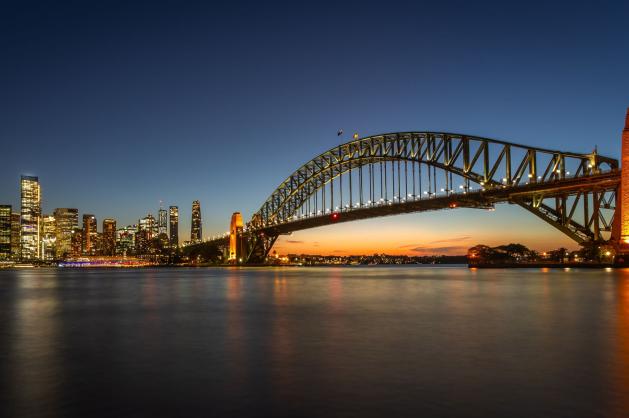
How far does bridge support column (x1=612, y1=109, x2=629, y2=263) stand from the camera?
47531 millimetres

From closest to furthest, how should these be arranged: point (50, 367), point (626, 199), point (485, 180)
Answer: point (50, 367)
point (626, 199)
point (485, 180)

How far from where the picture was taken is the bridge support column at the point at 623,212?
4753 centimetres

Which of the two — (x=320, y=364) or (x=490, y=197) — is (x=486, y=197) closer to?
(x=490, y=197)

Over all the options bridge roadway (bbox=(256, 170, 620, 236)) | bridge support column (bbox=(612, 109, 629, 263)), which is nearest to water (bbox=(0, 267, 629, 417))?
bridge support column (bbox=(612, 109, 629, 263))

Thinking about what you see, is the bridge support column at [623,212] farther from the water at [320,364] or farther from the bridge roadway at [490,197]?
the water at [320,364]

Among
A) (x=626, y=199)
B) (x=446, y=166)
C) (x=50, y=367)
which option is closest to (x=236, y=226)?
(x=446, y=166)

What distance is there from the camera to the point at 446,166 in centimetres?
6706

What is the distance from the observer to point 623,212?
4772cm

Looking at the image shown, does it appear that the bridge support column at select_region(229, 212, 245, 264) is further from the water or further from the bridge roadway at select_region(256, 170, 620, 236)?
the water

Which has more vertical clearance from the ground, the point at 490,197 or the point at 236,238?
the point at 490,197

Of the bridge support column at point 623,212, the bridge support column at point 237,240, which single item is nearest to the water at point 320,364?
the bridge support column at point 623,212

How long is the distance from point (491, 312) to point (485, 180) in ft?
151

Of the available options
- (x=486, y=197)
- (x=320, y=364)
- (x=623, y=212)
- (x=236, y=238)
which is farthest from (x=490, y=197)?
(x=236, y=238)

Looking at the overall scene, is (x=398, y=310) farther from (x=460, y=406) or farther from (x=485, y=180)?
(x=485, y=180)
